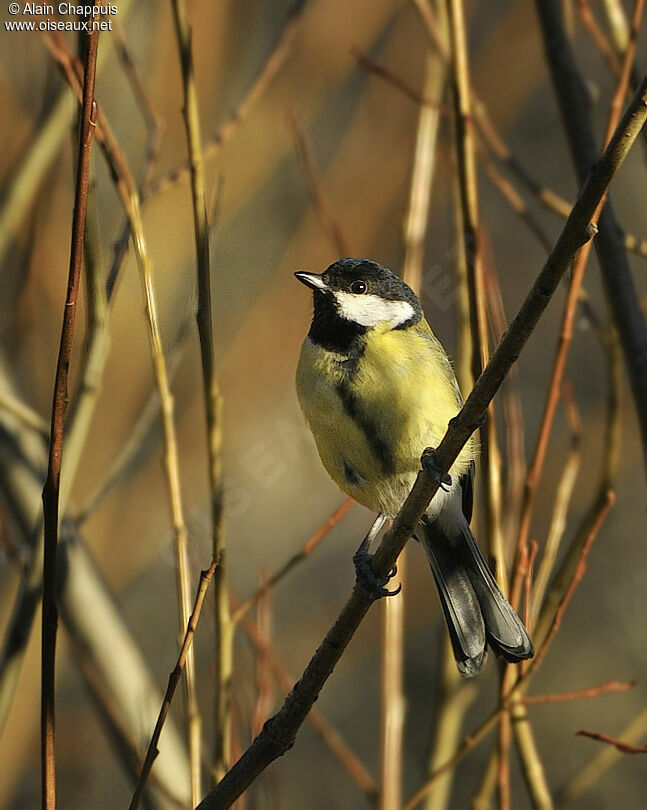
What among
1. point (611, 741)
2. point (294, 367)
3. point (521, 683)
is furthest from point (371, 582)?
point (294, 367)

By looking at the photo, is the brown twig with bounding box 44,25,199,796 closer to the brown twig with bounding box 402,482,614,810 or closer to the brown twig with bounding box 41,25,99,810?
the brown twig with bounding box 41,25,99,810

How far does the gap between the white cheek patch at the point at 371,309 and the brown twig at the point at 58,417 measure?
1271 millimetres

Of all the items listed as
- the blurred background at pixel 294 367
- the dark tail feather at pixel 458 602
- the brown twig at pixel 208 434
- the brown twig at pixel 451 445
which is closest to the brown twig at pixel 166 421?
the brown twig at pixel 208 434

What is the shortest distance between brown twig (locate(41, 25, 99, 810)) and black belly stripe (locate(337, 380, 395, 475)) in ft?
3.52

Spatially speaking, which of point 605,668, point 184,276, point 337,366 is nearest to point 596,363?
point 605,668

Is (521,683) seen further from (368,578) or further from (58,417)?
(58,417)

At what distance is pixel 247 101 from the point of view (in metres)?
2.31

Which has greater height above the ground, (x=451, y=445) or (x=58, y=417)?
(x=58, y=417)

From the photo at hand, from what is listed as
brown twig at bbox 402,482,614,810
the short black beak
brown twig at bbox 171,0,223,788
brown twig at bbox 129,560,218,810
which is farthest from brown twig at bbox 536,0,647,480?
brown twig at bbox 129,560,218,810

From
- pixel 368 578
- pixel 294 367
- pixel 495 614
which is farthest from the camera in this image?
pixel 294 367

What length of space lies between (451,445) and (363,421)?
721 mm

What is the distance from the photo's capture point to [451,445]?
1538 millimetres

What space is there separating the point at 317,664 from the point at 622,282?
1.04 metres

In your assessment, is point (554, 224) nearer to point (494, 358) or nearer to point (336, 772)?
point (336, 772)
